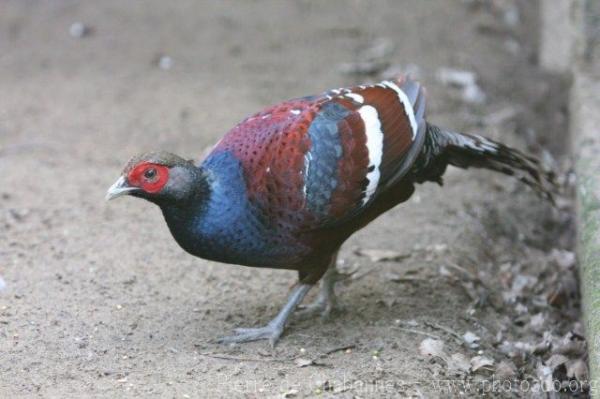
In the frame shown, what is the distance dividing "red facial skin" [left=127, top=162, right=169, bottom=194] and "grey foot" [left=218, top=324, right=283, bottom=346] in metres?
0.81

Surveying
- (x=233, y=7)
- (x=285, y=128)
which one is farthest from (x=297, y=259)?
(x=233, y=7)

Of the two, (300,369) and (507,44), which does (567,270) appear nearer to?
(300,369)

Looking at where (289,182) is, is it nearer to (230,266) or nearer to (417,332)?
(417,332)

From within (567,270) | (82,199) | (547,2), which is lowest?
(567,270)

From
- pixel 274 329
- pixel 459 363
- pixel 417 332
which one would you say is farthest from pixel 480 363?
pixel 274 329

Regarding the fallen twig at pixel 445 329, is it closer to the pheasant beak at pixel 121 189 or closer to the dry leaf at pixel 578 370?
the dry leaf at pixel 578 370

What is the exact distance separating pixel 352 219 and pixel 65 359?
1.44m

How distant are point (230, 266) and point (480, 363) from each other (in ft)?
5.04

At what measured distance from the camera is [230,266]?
4961mm

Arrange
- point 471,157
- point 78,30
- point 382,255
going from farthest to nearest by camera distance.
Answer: point 78,30
point 382,255
point 471,157

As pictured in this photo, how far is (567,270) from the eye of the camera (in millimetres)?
5266

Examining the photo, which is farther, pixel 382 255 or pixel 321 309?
pixel 382 255

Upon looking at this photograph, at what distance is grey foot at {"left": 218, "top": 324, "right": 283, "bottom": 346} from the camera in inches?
164

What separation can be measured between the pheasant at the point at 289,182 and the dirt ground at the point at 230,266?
463 mm
